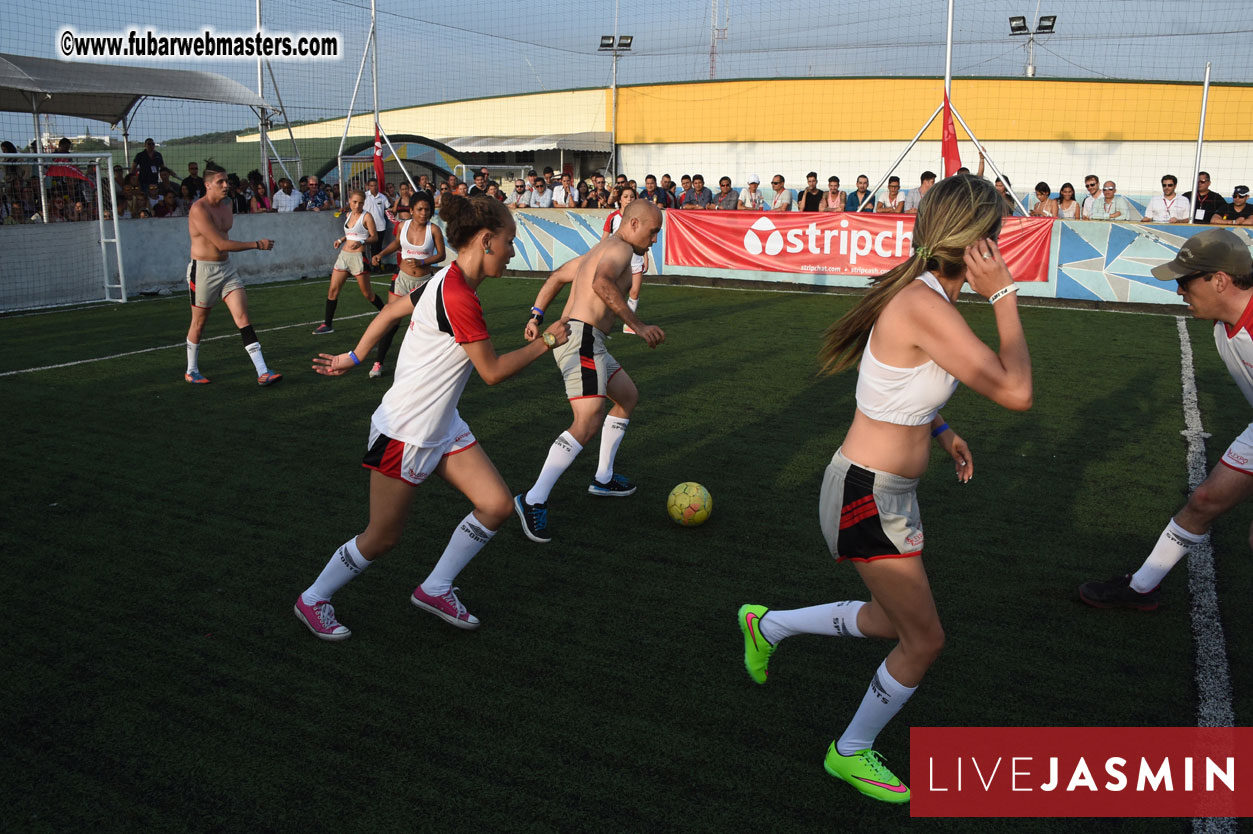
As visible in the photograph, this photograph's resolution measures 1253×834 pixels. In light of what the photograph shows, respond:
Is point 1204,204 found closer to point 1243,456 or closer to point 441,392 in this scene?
point 1243,456

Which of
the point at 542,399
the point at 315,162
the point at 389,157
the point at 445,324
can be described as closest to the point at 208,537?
the point at 445,324

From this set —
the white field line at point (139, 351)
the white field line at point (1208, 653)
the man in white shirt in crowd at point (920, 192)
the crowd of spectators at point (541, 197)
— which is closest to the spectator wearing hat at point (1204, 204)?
the crowd of spectators at point (541, 197)

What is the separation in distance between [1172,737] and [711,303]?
1267 cm

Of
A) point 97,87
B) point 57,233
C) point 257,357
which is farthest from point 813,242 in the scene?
point 97,87

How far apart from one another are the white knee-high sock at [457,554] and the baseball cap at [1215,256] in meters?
3.23

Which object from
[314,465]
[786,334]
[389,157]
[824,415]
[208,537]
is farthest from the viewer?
[389,157]

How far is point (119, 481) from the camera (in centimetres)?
641

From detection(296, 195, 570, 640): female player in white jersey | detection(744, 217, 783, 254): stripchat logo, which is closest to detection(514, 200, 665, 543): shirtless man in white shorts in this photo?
detection(296, 195, 570, 640): female player in white jersey

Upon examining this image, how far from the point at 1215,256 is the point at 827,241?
13.3 m

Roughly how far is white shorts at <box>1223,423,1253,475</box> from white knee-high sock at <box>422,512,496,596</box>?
3.60m

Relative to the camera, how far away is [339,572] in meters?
4.25

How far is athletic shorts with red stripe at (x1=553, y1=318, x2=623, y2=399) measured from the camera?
6.10 meters

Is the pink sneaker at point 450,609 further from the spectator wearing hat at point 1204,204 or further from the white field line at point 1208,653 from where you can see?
the spectator wearing hat at point 1204,204

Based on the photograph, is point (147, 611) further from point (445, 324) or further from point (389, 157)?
point (389, 157)
